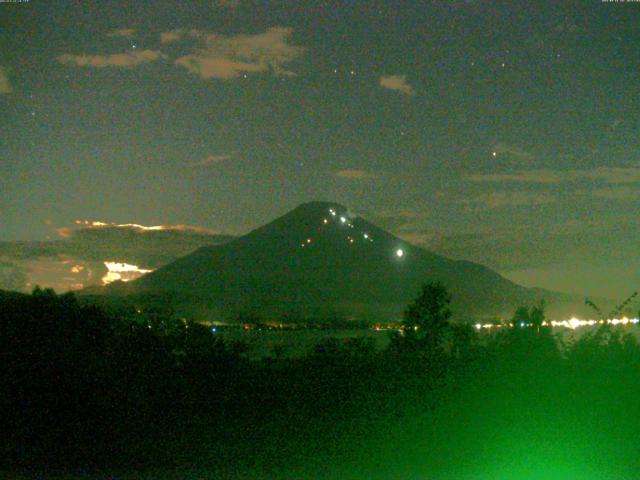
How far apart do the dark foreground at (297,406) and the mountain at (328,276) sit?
39501 millimetres

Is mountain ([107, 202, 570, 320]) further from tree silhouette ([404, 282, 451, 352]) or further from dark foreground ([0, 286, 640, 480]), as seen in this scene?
dark foreground ([0, 286, 640, 480])

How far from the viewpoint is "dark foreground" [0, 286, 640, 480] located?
30.1ft

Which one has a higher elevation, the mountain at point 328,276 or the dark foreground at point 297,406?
the mountain at point 328,276

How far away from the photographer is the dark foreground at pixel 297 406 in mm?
9172

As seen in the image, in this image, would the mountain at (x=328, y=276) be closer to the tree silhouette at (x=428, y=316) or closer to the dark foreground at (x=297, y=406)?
the tree silhouette at (x=428, y=316)

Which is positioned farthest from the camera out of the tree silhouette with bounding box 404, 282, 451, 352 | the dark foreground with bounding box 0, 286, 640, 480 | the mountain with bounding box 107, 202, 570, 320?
the mountain with bounding box 107, 202, 570, 320

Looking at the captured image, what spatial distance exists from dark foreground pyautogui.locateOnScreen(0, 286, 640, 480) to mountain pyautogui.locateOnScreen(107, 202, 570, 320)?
39.5 metres

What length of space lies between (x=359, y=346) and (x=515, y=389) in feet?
9.81

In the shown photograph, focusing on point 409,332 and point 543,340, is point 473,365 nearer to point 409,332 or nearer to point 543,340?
point 543,340

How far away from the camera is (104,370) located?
402 inches

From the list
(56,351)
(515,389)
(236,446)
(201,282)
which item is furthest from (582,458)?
(201,282)

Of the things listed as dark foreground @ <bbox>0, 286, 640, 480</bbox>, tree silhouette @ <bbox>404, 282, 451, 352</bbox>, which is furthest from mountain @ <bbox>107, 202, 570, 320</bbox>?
dark foreground @ <bbox>0, 286, 640, 480</bbox>

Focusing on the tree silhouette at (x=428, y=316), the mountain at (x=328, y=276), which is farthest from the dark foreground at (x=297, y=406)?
the mountain at (x=328, y=276)

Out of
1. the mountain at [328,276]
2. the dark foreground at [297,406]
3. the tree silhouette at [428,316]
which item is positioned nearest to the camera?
the dark foreground at [297,406]
